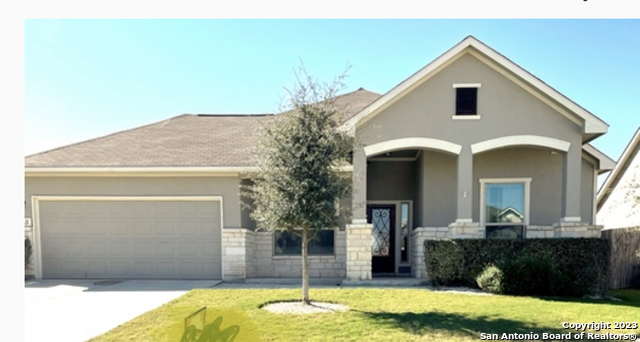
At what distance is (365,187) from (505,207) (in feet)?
15.1

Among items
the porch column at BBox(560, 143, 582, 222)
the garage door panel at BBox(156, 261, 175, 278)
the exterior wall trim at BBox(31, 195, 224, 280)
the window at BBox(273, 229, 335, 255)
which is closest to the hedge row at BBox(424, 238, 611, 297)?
the porch column at BBox(560, 143, 582, 222)

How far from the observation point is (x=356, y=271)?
9797 millimetres

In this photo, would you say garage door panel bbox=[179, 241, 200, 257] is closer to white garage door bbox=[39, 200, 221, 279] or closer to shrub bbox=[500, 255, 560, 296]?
white garage door bbox=[39, 200, 221, 279]

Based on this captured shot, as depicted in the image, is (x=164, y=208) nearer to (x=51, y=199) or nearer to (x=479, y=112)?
(x=51, y=199)

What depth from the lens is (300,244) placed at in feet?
36.6

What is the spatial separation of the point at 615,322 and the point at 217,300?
23.9 feet

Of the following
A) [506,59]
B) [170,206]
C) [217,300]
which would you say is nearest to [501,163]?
[506,59]

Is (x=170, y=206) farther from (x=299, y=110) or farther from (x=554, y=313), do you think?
(x=554, y=313)

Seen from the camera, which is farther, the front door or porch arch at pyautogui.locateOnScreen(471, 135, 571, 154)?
the front door

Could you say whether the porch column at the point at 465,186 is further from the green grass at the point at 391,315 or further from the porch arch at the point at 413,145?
the green grass at the point at 391,315

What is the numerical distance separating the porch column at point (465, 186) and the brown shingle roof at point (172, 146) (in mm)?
3390

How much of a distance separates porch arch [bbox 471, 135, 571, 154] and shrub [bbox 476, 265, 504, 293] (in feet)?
10.3

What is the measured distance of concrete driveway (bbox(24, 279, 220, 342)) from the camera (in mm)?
6141

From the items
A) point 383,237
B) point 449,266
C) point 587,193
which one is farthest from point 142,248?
point 587,193
